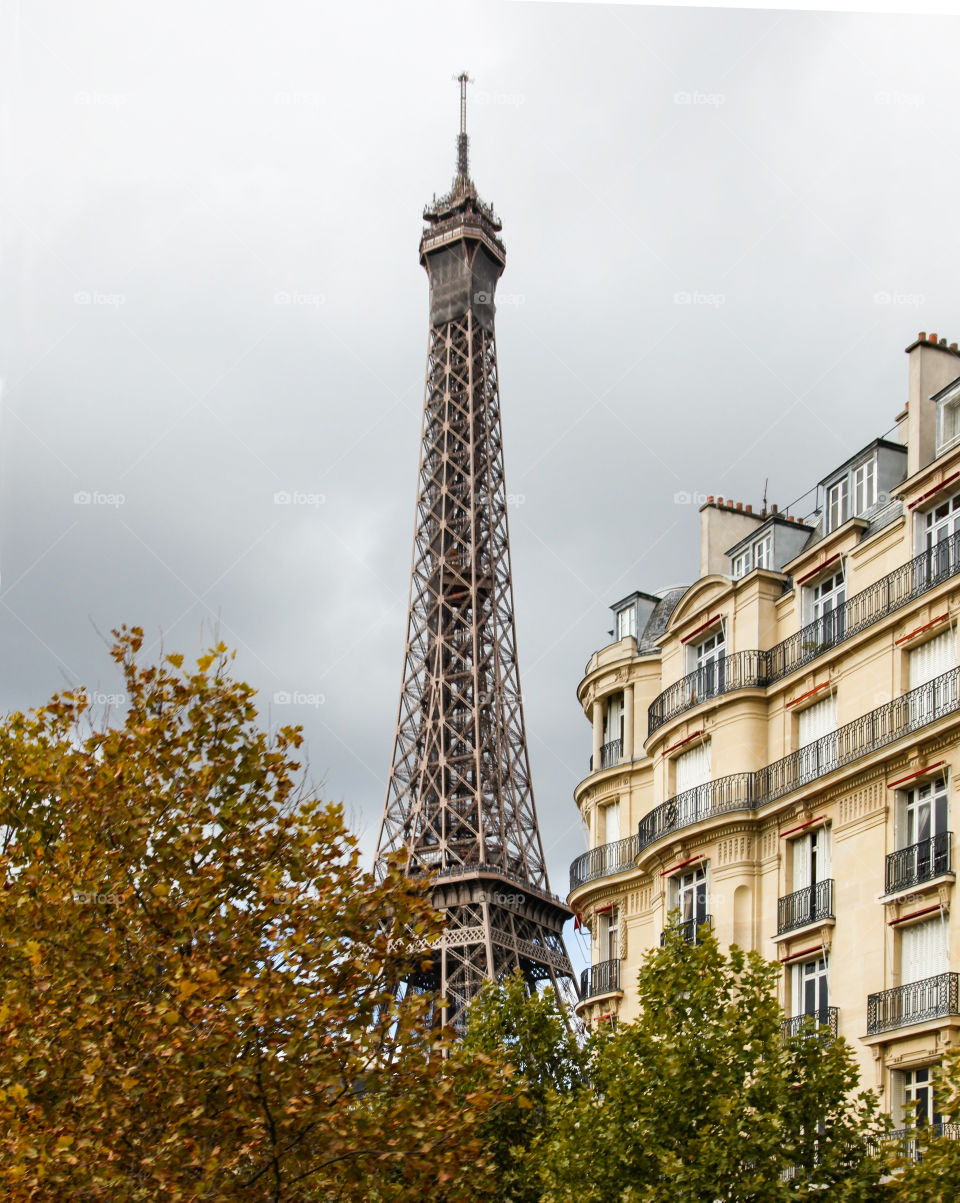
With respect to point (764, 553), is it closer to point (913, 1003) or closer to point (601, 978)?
point (601, 978)

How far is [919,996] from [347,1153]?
35.3 feet

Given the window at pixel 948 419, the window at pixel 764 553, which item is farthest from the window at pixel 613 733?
the window at pixel 948 419

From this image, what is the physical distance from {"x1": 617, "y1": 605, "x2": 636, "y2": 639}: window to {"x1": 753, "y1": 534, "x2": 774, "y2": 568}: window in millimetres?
4587

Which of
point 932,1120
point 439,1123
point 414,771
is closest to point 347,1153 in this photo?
point 439,1123

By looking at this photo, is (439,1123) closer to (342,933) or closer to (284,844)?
(342,933)

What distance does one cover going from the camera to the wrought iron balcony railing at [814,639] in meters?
26.9

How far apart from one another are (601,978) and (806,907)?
6.69 metres

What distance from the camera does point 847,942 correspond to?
26891 millimetres

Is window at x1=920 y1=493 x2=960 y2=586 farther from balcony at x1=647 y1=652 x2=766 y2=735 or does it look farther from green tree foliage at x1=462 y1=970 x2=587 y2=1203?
green tree foliage at x1=462 y1=970 x2=587 y2=1203

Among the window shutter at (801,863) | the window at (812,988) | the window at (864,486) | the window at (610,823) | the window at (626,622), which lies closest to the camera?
the window at (812,988)

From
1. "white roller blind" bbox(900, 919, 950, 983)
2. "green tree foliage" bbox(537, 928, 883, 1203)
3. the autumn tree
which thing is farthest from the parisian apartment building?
the autumn tree

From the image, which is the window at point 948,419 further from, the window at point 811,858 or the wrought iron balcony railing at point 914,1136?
the wrought iron balcony railing at point 914,1136

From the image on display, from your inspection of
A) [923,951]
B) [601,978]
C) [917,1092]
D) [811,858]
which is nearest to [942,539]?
[811,858]

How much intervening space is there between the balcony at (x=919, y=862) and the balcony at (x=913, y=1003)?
1399 mm
